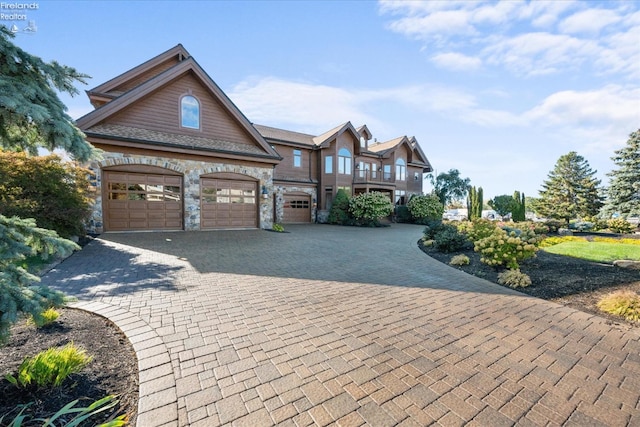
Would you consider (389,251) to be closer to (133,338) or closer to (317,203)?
(133,338)

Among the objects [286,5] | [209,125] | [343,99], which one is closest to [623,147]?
[343,99]

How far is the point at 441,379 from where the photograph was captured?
2.60m

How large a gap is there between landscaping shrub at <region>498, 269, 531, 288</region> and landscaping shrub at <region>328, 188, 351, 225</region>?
575 inches

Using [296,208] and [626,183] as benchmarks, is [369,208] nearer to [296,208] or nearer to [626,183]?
[296,208]

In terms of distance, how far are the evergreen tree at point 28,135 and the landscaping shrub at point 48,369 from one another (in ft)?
1.89

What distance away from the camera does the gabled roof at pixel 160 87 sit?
1086cm

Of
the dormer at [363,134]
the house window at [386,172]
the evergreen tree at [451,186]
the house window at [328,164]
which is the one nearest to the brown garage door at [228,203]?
the house window at [328,164]

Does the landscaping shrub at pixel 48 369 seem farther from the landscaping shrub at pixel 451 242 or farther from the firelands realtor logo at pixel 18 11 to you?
the landscaping shrub at pixel 451 242

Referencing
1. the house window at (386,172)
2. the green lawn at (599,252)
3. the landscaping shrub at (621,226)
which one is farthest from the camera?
the house window at (386,172)

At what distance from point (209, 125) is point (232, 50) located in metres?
4.25

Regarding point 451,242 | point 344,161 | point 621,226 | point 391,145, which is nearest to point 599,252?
point 451,242

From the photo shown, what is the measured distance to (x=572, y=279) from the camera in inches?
241

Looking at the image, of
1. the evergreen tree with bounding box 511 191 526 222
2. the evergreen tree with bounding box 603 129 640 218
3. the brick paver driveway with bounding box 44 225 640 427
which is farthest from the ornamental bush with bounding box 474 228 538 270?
the evergreen tree with bounding box 511 191 526 222

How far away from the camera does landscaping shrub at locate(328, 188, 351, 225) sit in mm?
20703
